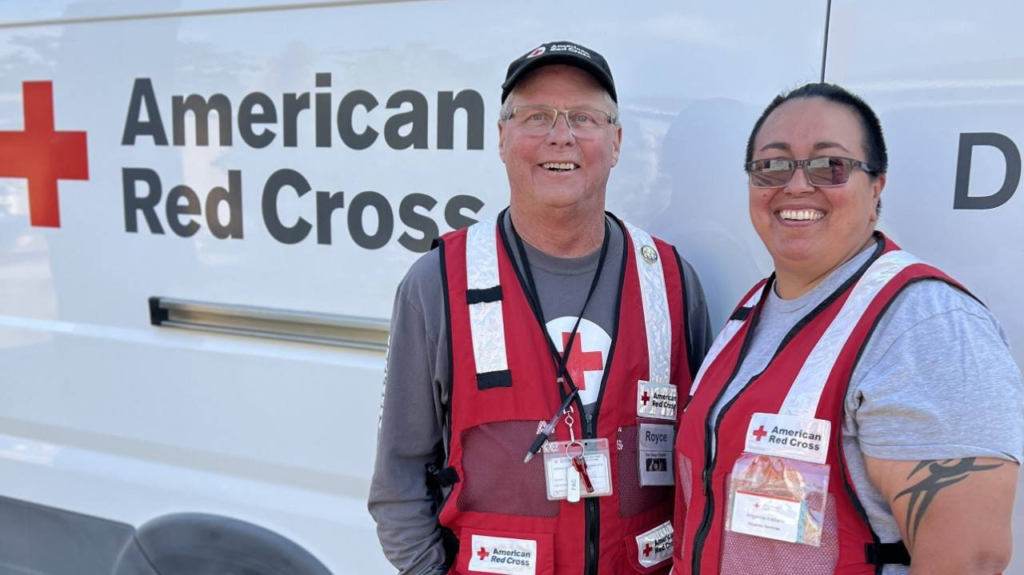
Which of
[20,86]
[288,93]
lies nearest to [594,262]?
[288,93]

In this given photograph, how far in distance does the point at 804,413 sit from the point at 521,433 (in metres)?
0.48

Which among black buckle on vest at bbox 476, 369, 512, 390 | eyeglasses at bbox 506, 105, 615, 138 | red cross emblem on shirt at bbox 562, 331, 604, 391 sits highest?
eyeglasses at bbox 506, 105, 615, 138

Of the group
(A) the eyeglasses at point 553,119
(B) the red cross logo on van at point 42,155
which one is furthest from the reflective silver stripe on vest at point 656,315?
(B) the red cross logo on van at point 42,155

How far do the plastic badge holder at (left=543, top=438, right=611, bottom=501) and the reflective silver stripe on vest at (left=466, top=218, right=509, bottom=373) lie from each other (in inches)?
6.5

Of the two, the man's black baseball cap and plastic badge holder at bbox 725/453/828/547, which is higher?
the man's black baseball cap

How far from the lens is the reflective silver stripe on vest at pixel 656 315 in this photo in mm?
1379

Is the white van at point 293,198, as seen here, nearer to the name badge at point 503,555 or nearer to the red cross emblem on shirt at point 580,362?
the red cross emblem on shirt at point 580,362

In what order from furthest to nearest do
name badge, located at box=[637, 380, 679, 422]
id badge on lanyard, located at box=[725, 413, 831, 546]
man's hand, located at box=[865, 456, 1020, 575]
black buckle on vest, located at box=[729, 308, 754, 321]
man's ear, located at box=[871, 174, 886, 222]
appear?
name badge, located at box=[637, 380, 679, 422]
black buckle on vest, located at box=[729, 308, 754, 321]
man's ear, located at box=[871, 174, 886, 222]
id badge on lanyard, located at box=[725, 413, 831, 546]
man's hand, located at box=[865, 456, 1020, 575]

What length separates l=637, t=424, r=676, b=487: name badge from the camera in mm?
1358

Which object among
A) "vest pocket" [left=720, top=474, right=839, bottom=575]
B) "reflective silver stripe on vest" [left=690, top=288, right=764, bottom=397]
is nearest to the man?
"reflective silver stripe on vest" [left=690, top=288, right=764, bottom=397]

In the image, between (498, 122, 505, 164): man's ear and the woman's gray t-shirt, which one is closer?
the woman's gray t-shirt

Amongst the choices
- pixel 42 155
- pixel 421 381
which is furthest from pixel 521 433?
pixel 42 155

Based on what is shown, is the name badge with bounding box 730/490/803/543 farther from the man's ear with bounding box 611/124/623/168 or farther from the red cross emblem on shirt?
the man's ear with bounding box 611/124/623/168

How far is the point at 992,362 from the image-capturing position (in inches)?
37.1
